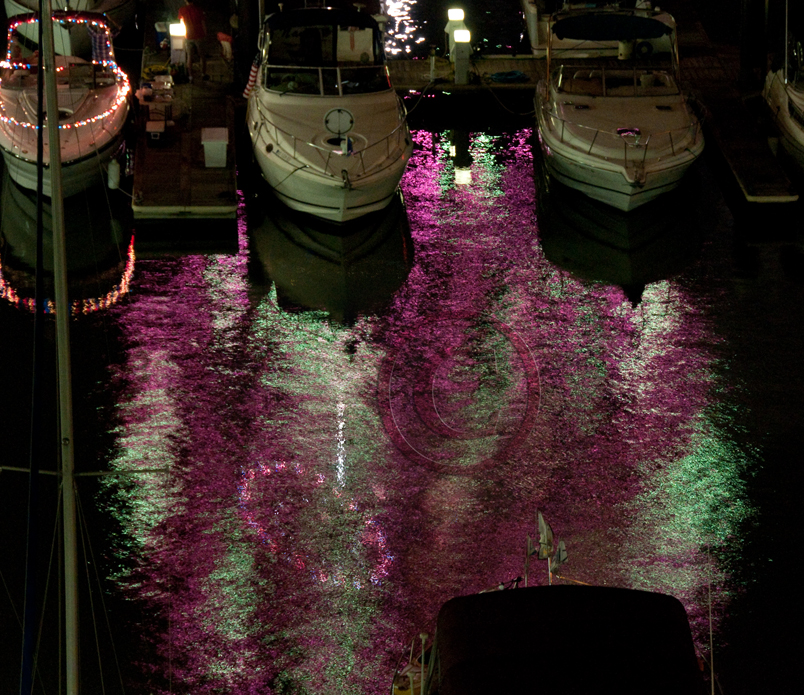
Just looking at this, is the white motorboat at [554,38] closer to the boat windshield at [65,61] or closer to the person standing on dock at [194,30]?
the person standing on dock at [194,30]

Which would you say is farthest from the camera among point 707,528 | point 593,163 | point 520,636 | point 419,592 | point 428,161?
point 428,161

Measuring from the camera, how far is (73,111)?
20531 millimetres

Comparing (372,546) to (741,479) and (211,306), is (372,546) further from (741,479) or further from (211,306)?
(211,306)

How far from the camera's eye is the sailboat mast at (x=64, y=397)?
29.5 feet

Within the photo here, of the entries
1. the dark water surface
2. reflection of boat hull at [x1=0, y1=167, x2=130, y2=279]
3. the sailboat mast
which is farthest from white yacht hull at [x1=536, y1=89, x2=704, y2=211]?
the sailboat mast

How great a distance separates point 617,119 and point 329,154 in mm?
4892

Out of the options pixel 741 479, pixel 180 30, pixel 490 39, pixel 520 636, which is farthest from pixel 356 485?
pixel 490 39

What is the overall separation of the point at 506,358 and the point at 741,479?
3635 millimetres

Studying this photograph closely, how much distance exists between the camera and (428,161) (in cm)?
2247

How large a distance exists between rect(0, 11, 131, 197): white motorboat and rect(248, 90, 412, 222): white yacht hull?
2.43 m

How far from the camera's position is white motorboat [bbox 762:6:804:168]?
21.5 meters

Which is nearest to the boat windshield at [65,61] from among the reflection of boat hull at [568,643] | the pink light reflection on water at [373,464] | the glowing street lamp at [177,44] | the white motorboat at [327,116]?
the glowing street lamp at [177,44]

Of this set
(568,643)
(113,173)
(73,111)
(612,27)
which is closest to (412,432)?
(568,643)

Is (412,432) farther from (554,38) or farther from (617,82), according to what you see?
(554,38)
